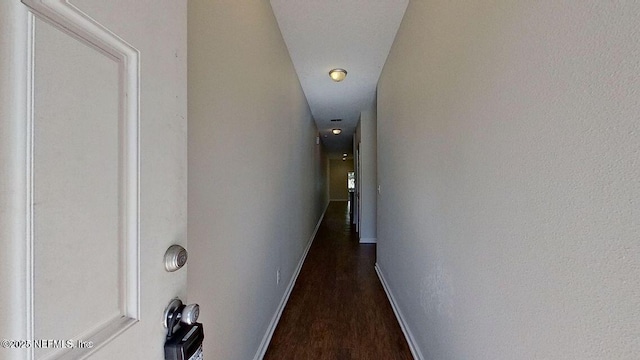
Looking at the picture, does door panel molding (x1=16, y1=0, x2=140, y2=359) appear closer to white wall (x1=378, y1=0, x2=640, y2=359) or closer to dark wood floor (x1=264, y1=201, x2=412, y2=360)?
white wall (x1=378, y1=0, x2=640, y2=359)

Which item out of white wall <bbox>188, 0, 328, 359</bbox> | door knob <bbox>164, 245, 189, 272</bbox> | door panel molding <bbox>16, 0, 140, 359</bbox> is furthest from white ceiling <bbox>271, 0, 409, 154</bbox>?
door knob <bbox>164, 245, 189, 272</bbox>

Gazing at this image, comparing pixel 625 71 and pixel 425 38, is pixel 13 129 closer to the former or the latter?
pixel 625 71

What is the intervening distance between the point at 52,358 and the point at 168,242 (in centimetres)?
26

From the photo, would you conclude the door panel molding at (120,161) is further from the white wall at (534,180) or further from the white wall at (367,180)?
the white wall at (367,180)

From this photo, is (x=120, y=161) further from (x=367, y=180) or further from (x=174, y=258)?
(x=367, y=180)

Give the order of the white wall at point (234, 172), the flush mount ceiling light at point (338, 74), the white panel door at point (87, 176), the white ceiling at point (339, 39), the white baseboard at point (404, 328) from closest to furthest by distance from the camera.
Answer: the white panel door at point (87, 176), the white wall at point (234, 172), the white baseboard at point (404, 328), the white ceiling at point (339, 39), the flush mount ceiling light at point (338, 74)

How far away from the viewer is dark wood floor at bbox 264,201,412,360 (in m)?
1.84

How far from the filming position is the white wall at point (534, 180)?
531 millimetres

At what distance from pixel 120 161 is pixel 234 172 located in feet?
2.84

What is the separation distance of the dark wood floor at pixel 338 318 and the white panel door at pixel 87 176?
1.57m

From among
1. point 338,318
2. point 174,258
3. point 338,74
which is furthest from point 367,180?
point 174,258

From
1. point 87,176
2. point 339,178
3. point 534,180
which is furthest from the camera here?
point 339,178

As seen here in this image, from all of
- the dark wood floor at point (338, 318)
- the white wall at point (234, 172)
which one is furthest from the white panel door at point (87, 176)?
the dark wood floor at point (338, 318)

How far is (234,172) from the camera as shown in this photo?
1341mm
